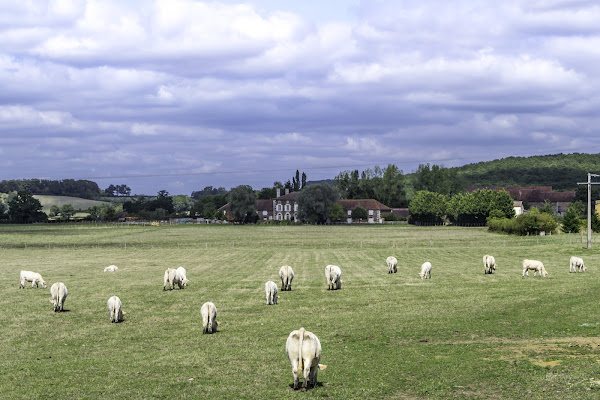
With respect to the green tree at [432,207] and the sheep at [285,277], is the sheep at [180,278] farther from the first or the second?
the green tree at [432,207]

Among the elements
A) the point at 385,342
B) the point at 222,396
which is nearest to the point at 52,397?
the point at 222,396

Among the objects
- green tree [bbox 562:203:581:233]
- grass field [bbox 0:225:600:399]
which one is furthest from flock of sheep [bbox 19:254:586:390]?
green tree [bbox 562:203:581:233]

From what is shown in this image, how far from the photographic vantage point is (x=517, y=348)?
855 inches

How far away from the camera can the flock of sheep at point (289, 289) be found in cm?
1695

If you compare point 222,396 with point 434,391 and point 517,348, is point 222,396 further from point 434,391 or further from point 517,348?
point 517,348

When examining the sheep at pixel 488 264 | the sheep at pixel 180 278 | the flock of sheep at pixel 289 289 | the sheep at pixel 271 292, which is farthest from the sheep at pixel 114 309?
the sheep at pixel 488 264

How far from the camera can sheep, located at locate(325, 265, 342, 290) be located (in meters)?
40.7

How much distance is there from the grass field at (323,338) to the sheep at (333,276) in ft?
3.31

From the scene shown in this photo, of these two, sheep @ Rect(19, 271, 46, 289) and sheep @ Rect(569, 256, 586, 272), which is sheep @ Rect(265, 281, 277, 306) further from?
sheep @ Rect(569, 256, 586, 272)

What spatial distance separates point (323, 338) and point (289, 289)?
52.5 feet

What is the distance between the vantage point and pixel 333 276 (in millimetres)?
40875

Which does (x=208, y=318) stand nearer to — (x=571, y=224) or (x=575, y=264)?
(x=575, y=264)

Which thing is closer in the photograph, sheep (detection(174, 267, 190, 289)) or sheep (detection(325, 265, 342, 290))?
sheep (detection(325, 265, 342, 290))

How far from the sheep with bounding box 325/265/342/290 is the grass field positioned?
39.7 inches
